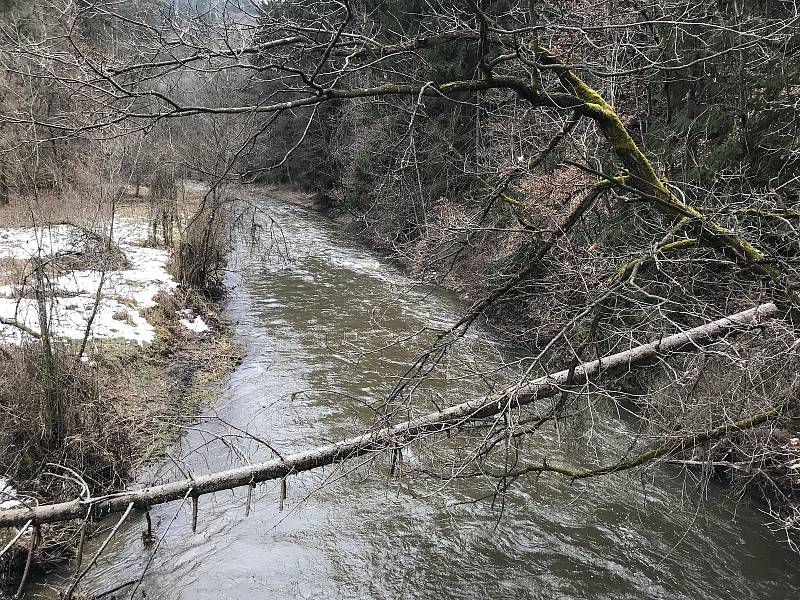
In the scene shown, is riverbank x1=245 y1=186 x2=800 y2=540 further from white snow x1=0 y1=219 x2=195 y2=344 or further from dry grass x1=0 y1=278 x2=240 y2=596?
white snow x1=0 y1=219 x2=195 y2=344

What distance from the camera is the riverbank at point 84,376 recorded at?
19.1ft

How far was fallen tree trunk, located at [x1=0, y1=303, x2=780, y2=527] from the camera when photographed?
15.7ft

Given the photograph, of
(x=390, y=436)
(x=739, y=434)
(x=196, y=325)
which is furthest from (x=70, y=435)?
(x=739, y=434)

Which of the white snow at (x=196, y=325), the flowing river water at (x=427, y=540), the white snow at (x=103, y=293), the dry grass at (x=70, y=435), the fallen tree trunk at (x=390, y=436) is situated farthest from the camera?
the white snow at (x=196, y=325)

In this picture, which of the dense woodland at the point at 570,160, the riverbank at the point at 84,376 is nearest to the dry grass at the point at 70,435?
the riverbank at the point at 84,376

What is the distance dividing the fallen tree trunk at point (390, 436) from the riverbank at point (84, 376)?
31 cm

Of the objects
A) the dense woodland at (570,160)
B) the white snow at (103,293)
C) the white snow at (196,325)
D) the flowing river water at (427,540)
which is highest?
the dense woodland at (570,160)

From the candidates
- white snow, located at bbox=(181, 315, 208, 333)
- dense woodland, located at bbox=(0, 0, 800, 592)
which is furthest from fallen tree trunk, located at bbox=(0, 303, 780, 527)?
white snow, located at bbox=(181, 315, 208, 333)

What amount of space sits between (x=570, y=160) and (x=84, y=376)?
18.8ft

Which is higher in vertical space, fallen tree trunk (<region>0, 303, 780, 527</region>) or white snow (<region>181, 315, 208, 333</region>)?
fallen tree trunk (<region>0, 303, 780, 527</region>)

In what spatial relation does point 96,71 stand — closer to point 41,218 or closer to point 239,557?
point 41,218

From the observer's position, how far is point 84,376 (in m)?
6.45

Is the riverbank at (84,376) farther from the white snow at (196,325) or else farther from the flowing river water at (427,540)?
the flowing river water at (427,540)

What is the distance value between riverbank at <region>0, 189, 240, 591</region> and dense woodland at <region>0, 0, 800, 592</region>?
68 cm
